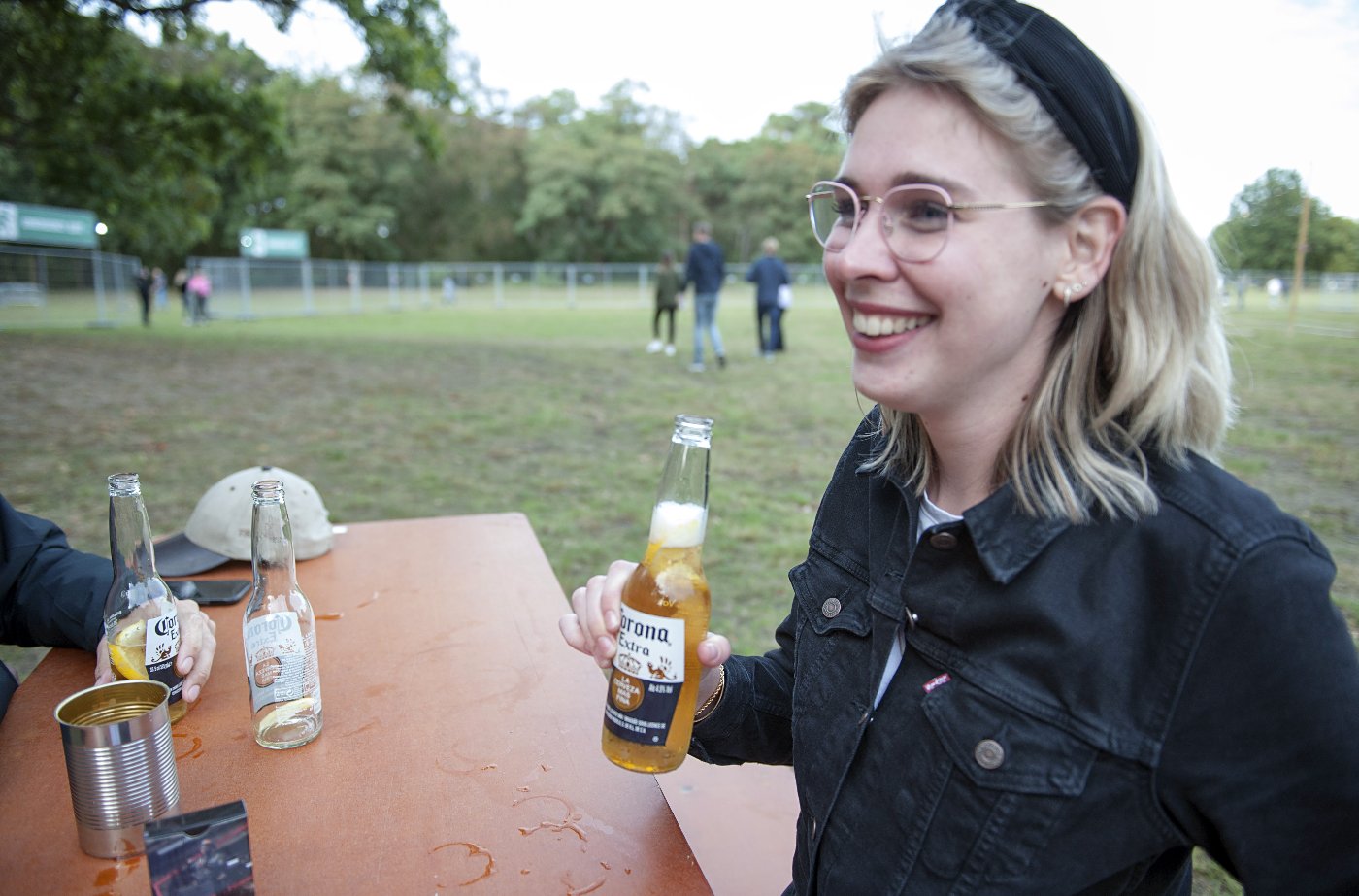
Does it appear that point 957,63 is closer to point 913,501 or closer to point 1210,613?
point 913,501

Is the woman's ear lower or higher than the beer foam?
higher

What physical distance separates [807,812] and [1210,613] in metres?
0.71

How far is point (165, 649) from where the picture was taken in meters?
1.56

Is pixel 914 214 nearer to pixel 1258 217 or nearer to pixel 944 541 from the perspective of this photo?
pixel 944 541

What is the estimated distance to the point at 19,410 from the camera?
958 centimetres

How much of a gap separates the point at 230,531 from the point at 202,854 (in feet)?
5.03

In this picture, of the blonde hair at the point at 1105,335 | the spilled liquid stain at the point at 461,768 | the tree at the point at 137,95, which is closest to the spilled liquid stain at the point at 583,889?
the spilled liquid stain at the point at 461,768

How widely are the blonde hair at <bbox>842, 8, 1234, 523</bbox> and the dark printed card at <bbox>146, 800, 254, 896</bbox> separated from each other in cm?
115

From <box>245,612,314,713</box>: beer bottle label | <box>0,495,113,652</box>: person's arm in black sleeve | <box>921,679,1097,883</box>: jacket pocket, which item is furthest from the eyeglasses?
<box>0,495,113,652</box>: person's arm in black sleeve

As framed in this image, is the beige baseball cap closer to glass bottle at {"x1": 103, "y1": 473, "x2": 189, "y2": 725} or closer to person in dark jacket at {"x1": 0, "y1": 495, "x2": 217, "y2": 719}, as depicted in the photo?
A: person in dark jacket at {"x1": 0, "y1": 495, "x2": 217, "y2": 719}

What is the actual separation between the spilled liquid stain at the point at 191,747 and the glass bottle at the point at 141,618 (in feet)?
0.11

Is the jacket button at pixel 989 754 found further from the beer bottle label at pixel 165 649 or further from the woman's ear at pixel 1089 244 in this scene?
the beer bottle label at pixel 165 649

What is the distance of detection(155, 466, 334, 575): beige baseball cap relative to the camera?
2377 mm

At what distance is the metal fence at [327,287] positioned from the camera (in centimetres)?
2134
